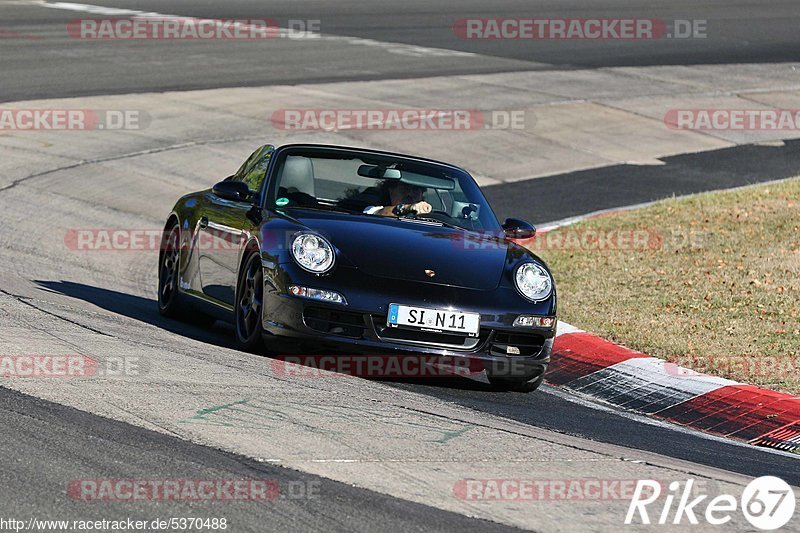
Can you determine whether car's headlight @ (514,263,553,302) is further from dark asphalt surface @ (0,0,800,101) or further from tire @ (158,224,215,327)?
dark asphalt surface @ (0,0,800,101)

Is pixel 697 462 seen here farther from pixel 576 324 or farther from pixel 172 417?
pixel 576 324

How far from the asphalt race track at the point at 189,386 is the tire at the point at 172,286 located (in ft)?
0.37

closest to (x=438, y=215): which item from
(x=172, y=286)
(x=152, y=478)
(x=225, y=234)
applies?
(x=225, y=234)

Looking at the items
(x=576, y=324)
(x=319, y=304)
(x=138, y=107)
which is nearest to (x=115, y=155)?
(x=138, y=107)

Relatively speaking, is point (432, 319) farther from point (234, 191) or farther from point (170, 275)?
point (170, 275)

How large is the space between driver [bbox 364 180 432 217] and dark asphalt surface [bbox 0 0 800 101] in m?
11.9

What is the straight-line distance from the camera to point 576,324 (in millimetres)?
10117

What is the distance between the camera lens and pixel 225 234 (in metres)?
9.00

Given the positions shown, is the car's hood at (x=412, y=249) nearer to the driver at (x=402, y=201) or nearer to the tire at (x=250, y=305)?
the driver at (x=402, y=201)

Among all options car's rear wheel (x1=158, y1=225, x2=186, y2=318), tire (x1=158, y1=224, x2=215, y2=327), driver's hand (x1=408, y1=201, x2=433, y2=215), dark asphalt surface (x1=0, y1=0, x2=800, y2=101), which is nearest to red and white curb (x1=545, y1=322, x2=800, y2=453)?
driver's hand (x1=408, y1=201, x2=433, y2=215)

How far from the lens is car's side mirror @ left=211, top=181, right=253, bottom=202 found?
8.84 m

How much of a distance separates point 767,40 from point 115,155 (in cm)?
1837

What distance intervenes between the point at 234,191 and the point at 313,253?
4.01 feet

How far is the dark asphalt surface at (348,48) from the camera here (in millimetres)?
22312
